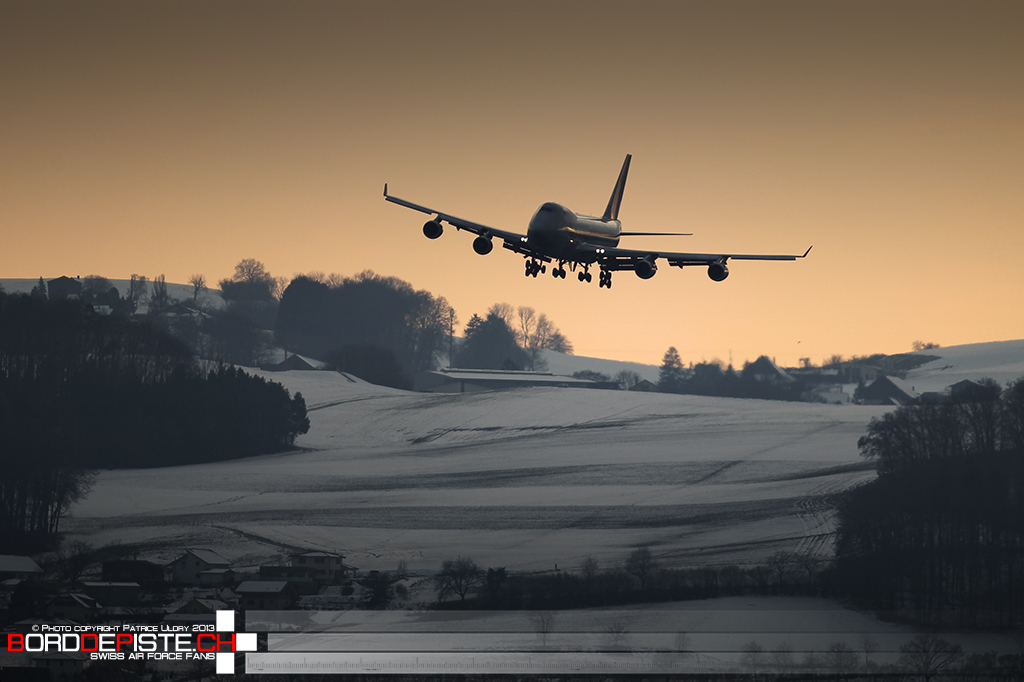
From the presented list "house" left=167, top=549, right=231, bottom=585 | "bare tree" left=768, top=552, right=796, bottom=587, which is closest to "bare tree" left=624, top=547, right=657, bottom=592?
"bare tree" left=768, top=552, right=796, bottom=587

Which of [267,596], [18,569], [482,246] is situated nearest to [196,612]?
[267,596]

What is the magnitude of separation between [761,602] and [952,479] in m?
32.4

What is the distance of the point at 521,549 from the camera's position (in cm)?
10131

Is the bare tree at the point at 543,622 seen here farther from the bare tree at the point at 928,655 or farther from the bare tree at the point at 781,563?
the bare tree at the point at 928,655

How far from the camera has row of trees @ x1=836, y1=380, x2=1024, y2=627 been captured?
92125 mm

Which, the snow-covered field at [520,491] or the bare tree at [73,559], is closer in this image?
the bare tree at [73,559]

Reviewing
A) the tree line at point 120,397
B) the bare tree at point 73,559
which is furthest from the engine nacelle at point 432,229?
the tree line at point 120,397

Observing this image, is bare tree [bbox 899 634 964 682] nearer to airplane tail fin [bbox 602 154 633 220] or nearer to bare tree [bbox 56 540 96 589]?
airplane tail fin [bbox 602 154 633 220]

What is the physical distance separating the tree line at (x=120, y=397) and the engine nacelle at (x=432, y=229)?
9571 centimetres

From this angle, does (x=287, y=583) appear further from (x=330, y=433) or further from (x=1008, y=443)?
(x=330, y=433)

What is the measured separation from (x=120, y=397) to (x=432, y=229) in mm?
121837

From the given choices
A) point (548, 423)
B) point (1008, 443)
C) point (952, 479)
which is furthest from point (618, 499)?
point (548, 423)

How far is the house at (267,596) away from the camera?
87.9 metres

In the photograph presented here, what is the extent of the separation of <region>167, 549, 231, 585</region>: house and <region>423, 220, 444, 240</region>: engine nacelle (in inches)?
1896
